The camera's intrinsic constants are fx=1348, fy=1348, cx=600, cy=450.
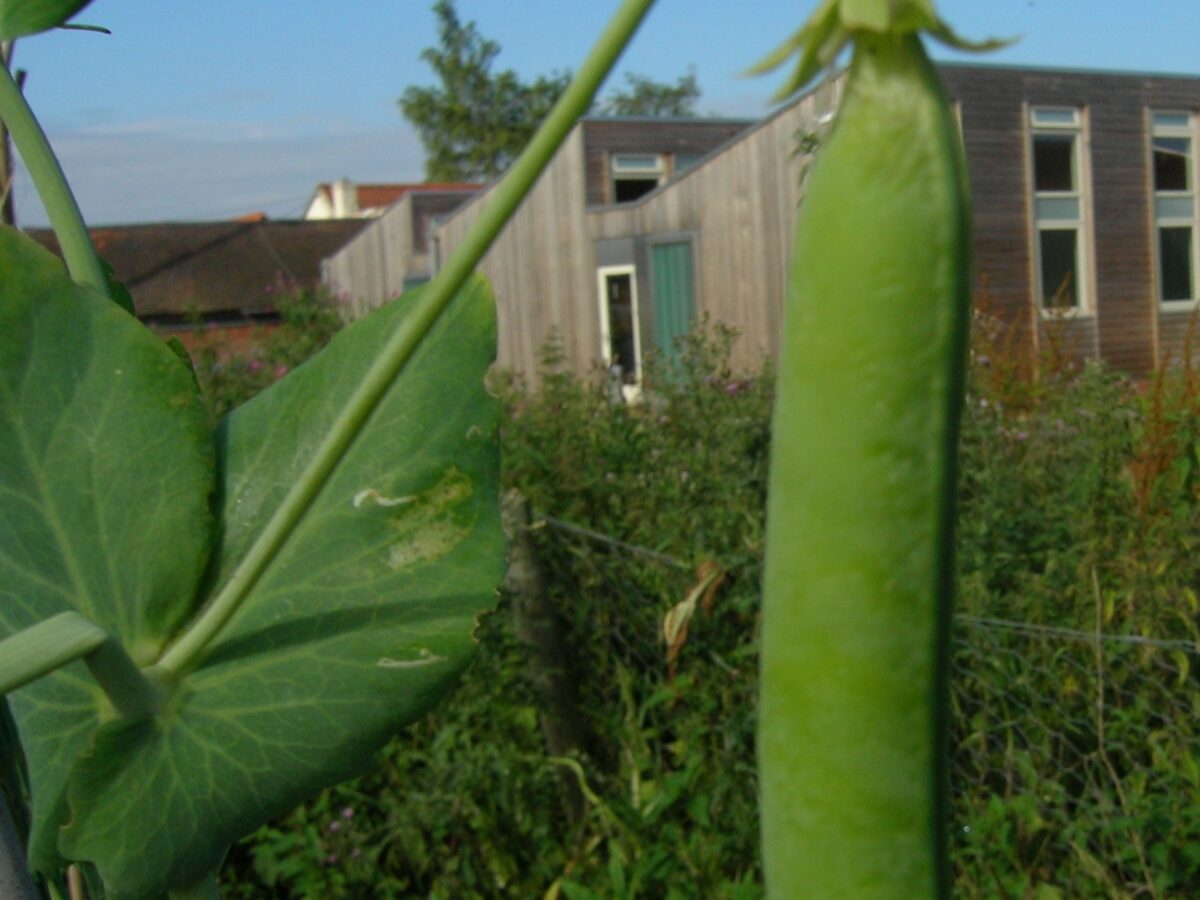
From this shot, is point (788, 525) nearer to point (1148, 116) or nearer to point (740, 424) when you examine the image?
point (740, 424)

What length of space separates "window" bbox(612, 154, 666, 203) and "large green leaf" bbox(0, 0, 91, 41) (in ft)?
40.8

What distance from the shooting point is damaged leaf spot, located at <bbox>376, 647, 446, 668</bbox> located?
40cm

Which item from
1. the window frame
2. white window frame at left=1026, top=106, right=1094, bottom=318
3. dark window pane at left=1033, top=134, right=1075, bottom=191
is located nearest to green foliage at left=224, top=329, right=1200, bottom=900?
white window frame at left=1026, top=106, right=1094, bottom=318

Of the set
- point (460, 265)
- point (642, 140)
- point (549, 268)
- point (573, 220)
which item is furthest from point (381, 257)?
point (460, 265)

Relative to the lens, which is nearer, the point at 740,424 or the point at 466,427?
the point at 466,427

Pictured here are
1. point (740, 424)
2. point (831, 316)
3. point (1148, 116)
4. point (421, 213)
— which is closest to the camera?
point (831, 316)

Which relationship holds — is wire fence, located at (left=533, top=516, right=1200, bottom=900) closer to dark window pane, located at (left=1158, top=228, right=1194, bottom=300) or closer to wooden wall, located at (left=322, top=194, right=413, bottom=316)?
dark window pane, located at (left=1158, top=228, right=1194, bottom=300)

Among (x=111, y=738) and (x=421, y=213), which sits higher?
(x=421, y=213)

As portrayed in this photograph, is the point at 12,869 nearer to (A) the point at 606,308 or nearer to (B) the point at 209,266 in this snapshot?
(A) the point at 606,308

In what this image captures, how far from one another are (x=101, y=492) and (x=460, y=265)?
19 cm

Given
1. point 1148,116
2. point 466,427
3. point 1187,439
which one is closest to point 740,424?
point 1187,439

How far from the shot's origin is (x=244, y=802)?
0.40m

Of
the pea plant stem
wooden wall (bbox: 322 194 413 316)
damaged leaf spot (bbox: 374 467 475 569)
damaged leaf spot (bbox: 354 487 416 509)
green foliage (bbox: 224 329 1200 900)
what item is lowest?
green foliage (bbox: 224 329 1200 900)

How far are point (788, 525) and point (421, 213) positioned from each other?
15886 millimetres
